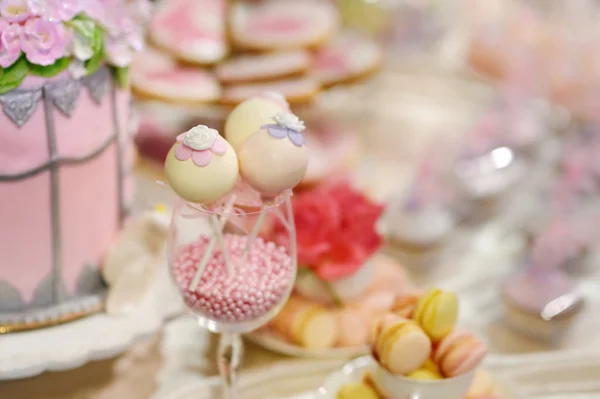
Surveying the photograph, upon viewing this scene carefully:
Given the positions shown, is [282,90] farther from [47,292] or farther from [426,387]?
[426,387]

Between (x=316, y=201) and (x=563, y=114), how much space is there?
2.26 ft

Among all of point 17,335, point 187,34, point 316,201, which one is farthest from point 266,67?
point 17,335

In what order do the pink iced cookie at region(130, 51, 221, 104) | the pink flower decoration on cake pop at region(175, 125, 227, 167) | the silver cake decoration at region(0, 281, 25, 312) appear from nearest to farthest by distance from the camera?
the pink flower decoration on cake pop at region(175, 125, 227, 167), the silver cake decoration at region(0, 281, 25, 312), the pink iced cookie at region(130, 51, 221, 104)

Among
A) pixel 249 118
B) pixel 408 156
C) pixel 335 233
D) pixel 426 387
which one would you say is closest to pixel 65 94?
pixel 249 118

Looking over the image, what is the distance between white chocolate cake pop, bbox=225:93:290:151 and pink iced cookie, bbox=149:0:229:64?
0.69 metres

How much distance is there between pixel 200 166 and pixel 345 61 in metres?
0.86

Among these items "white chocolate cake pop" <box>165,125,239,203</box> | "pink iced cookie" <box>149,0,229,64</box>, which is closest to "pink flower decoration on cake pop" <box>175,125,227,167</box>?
"white chocolate cake pop" <box>165,125,239,203</box>

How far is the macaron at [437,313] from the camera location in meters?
0.72

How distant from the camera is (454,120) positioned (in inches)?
64.1

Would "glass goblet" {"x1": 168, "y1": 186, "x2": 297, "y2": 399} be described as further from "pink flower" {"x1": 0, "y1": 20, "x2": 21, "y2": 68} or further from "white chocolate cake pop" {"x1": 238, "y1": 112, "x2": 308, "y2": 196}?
"pink flower" {"x1": 0, "y1": 20, "x2": 21, "y2": 68}

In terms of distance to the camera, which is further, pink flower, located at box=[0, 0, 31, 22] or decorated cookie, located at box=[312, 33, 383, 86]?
decorated cookie, located at box=[312, 33, 383, 86]

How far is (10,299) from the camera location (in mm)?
822

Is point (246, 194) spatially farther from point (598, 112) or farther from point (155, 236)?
point (598, 112)

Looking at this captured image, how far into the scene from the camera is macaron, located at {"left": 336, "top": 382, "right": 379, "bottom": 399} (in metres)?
0.75
